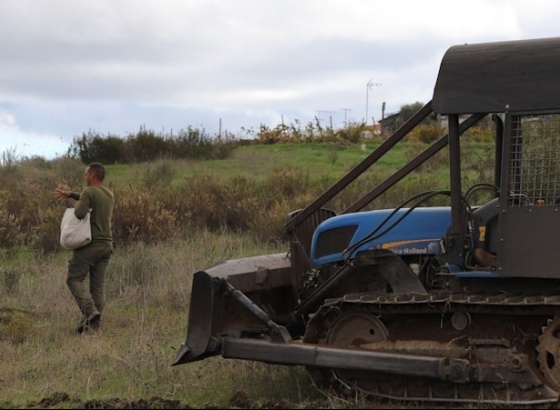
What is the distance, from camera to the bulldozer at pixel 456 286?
6094 mm

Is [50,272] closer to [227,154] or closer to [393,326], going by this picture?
[393,326]

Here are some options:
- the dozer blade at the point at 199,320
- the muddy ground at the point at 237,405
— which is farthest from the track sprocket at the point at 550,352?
the dozer blade at the point at 199,320

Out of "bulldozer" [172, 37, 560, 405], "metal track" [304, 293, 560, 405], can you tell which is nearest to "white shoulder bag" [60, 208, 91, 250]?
"bulldozer" [172, 37, 560, 405]

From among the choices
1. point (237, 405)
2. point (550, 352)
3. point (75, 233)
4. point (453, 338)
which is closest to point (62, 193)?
point (75, 233)

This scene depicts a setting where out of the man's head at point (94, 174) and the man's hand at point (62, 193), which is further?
the man's head at point (94, 174)

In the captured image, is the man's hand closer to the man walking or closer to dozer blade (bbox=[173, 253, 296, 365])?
the man walking

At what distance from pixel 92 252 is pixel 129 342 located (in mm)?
1304

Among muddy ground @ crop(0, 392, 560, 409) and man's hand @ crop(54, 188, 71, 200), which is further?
man's hand @ crop(54, 188, 71, 200)

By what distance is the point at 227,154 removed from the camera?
98.5 feet

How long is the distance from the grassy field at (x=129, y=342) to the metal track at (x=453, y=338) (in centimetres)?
35

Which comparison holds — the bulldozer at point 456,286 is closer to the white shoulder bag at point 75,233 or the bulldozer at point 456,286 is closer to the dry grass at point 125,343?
the dry grass at point 125,343

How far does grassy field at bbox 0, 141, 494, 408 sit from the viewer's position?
7.22 meters

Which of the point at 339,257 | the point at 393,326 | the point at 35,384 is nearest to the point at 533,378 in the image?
the point at 393,326

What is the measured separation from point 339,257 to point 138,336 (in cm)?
277
